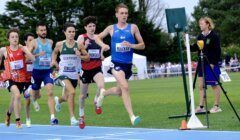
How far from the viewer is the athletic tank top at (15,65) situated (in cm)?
1402

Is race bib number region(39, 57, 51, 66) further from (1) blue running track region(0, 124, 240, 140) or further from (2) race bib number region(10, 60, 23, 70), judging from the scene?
(1) blue running track region(0, 124, 240, 140)

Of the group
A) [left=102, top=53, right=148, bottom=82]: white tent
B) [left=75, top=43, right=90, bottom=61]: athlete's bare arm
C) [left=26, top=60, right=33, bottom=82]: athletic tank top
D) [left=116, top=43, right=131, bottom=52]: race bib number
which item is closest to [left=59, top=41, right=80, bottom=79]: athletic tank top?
[left=75, top=43, right=90, bottom=61]: athlete's bare arm

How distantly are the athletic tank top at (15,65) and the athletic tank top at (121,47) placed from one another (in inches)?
86.9

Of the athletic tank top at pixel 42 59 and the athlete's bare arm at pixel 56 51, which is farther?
the athletic tank top at pixel 42 59

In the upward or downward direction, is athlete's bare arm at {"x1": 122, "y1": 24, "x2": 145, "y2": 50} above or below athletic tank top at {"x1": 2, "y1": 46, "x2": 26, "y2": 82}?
above

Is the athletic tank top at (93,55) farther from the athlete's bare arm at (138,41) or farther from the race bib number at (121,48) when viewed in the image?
the athlete's bare arm at (138,41)

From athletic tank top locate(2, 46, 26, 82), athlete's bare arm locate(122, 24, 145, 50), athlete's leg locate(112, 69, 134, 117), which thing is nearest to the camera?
athlete's leg locate(112, 69, 134, 117)

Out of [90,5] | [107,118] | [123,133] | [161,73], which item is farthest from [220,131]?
[90,5]

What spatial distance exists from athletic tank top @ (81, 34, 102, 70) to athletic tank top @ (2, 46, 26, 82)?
1.36 metres

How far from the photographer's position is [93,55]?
14.2 m

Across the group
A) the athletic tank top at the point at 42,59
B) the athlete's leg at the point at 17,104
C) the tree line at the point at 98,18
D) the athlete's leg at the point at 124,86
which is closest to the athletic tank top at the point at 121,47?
the athlete's leg at the point at 124,86

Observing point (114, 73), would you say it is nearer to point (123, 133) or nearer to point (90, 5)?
point (123, 133)

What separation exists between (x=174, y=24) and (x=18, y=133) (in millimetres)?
3814

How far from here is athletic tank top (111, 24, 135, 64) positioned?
13.2 metres
